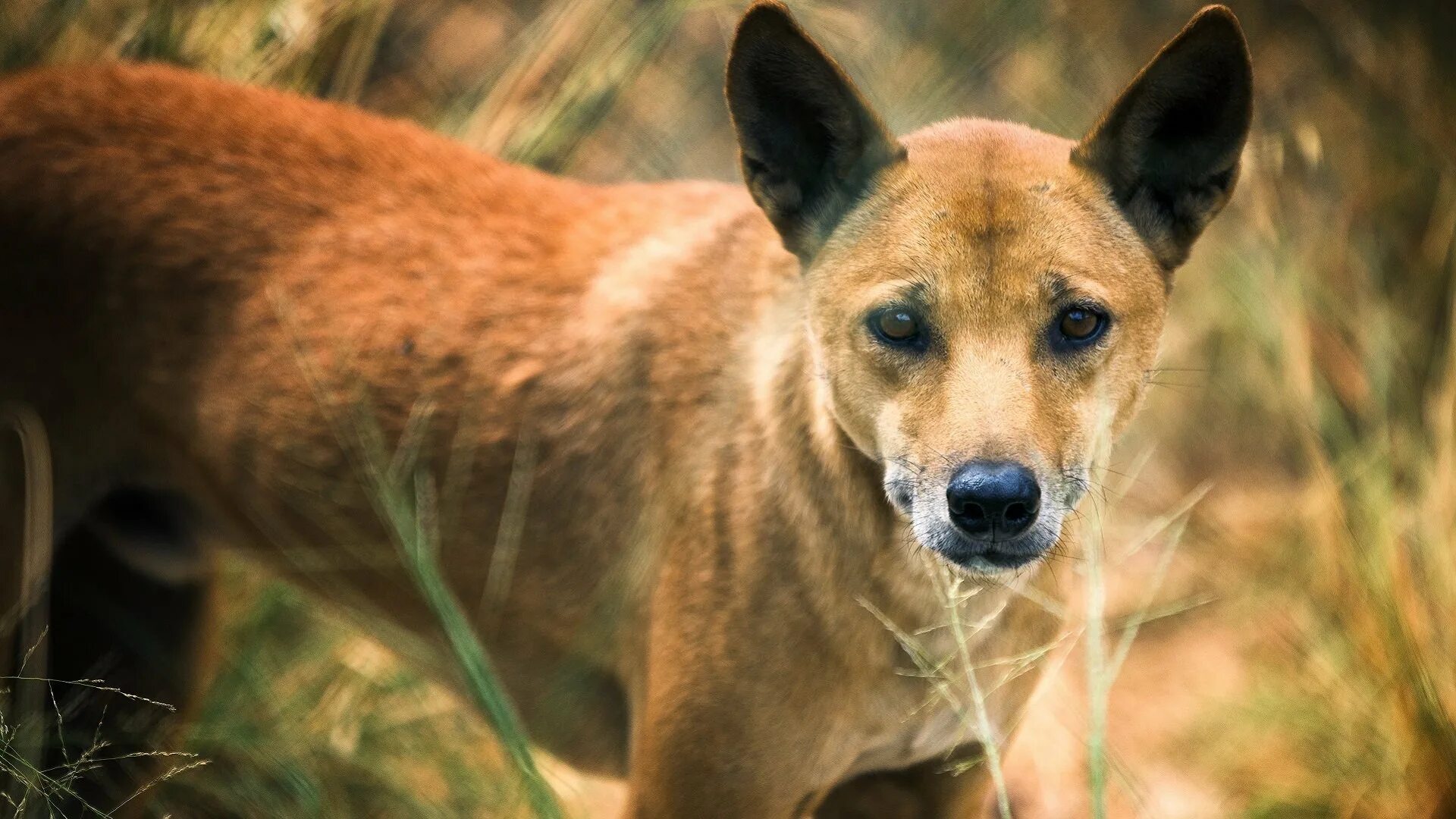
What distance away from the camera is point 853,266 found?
8.16 feet

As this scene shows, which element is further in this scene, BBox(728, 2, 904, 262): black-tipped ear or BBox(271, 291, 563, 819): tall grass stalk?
BBox(271, 291, 563, 819): tall grass stalk

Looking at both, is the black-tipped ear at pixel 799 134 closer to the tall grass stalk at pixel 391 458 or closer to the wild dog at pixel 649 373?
the wild dog at pixel 649 373

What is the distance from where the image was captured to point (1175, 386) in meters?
3.58

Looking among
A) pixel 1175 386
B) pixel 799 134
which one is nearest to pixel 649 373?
pixel 799 134

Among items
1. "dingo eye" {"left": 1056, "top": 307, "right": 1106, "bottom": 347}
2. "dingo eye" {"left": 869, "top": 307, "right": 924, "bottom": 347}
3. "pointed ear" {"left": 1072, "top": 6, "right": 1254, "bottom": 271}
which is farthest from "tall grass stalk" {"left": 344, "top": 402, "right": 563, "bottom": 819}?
"pointed ear" {"left": 1072, "top": 6, "right": 1254, "bottom": 271}

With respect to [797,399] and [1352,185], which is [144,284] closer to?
[797,399]

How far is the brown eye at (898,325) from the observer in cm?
239

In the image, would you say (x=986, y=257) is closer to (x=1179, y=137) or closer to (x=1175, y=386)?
(x=1179, y=137)

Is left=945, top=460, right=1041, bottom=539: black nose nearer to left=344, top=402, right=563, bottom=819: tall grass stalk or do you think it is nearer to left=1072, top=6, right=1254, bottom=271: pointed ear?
left=1072, top=6, right=1254, bottom=271: pointed ear

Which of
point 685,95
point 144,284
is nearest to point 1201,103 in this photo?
point 144,284

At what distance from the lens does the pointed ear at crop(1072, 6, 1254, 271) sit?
2367mm

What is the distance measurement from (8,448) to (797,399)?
5.55 feet

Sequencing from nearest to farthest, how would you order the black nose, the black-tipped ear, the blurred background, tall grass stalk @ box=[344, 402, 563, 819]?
1. the black nose
2. tall grass stalk @ box=[344, 402, 563, 819]
3. the black-tipped ear
4. the blurred background

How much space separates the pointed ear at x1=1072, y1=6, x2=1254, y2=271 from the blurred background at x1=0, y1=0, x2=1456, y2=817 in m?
0.40
